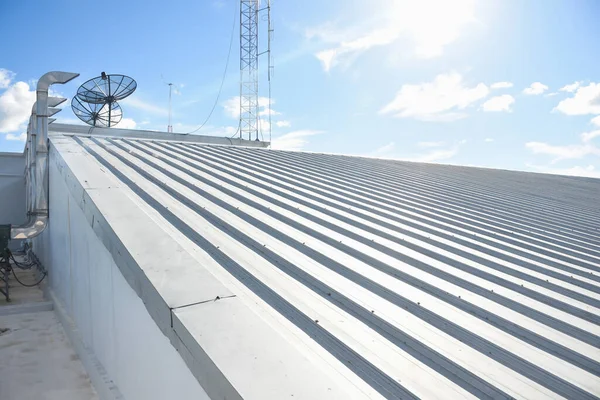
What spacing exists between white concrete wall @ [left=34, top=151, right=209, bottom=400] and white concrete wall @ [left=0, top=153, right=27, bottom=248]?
11140 mm

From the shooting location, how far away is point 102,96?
578 inches

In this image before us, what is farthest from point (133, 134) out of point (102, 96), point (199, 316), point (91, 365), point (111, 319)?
point (199, 316)

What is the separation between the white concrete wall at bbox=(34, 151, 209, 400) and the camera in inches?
89.9

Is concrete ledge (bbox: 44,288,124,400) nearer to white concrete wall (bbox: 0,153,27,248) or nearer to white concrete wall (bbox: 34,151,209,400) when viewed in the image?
white concrete wall (bbox: 34,151,209,400)

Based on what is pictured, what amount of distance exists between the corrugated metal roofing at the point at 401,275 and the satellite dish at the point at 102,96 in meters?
8.50

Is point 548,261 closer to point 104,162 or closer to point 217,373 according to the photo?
point 217,373

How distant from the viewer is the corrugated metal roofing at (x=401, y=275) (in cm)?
214

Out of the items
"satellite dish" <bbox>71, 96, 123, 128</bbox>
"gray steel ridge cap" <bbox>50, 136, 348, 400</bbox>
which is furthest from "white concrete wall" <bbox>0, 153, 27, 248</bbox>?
"gray steel ridge cap" <bbox>50, 136, 348, 400</bbox>

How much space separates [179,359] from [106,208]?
6.63 feet

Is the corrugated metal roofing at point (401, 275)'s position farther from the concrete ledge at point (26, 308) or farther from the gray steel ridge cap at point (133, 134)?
the gray steel ridge cap at point (133, 134)

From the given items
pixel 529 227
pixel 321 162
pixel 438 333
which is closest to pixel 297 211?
pixel 438 333

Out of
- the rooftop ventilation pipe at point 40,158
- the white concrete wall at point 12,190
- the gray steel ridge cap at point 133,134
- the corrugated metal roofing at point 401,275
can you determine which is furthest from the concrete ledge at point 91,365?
the white concrete wall at point 12,190

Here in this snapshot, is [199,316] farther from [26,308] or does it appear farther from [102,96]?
[102,96]

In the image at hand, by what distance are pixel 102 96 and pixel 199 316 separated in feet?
50.5
